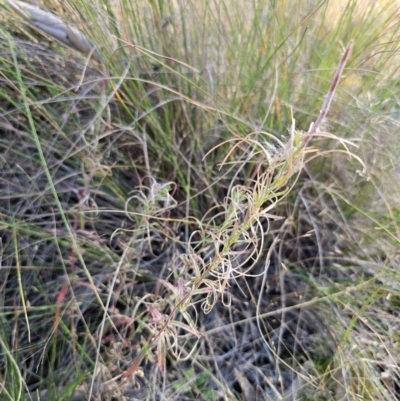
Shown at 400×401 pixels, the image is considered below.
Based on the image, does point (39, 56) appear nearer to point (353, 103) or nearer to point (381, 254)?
point (353, 103)

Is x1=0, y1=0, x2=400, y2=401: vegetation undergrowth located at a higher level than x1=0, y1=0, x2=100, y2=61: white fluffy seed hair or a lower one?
lower

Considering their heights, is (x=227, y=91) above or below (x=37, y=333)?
above

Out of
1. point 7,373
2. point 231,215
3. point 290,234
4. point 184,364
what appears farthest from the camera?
point 290,234

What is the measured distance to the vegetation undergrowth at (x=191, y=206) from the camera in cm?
78

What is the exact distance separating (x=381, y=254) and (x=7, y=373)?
0.62 meters

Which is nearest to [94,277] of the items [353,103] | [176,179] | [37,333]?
[37,333]

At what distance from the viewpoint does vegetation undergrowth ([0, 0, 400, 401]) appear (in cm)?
78

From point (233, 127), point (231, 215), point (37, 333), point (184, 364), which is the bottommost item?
point (184, 364)

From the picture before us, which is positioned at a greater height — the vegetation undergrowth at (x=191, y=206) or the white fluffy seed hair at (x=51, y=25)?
the white fluffy seed hair at (x=51, y=25)

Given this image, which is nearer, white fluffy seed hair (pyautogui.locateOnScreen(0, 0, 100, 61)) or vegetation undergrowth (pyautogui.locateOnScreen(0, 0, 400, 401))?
vegetation undergrowth (pyautogui.locateOnScreen(0, 0, 400, 401))

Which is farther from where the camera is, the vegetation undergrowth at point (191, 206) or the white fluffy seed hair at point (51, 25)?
the white fluffy seed hair at point (51, 25)

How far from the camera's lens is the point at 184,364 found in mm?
839

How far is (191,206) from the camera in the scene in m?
0.97

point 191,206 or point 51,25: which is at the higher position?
point 51,25
